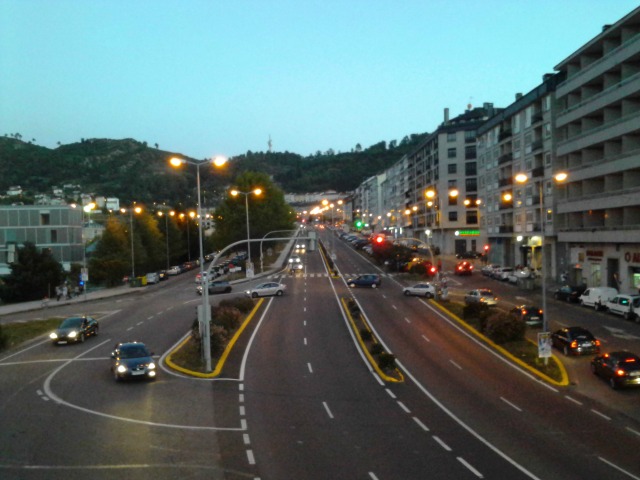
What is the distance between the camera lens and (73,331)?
35531 millimetres

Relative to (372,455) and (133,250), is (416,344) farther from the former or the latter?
(133,250)

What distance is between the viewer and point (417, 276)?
66.7 metres

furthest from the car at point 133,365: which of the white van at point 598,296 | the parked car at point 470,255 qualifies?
the parked car at point 470,255

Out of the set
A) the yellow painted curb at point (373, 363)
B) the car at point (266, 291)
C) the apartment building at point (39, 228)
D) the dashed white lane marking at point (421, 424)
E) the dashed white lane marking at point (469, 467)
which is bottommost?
the yellow painted curb at point (373, 363)

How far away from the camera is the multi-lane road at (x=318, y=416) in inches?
577

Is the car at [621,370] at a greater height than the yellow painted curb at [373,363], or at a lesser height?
greater

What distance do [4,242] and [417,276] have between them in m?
54.7

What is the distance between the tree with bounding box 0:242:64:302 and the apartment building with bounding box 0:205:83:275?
55.9 ft

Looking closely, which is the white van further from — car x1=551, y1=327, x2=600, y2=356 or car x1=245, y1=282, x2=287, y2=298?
car x1=245, y1=282, x2=287, y2=298

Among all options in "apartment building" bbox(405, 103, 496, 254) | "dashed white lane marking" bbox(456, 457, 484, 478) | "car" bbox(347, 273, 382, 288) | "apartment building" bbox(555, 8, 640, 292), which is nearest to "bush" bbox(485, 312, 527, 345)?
"dashed white lane marking" bbox(456, 457, 484, 478)

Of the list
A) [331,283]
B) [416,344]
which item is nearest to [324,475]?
[416,344]

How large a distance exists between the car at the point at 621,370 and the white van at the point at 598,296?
18.6 meters

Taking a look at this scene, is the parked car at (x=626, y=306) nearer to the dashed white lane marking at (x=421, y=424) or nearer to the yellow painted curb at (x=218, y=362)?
the yellow painted curb at (x=218, y=362)

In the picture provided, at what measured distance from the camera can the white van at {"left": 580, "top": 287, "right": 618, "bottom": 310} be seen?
4214 cm
